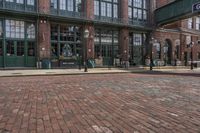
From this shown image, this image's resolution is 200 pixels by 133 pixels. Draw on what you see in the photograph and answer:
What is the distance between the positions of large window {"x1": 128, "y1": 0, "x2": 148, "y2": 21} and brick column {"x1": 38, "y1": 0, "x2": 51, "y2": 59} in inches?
542

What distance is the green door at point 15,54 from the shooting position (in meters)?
26.9

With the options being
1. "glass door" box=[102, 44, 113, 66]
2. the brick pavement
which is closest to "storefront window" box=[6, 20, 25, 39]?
"glass door" box=[102, 44, 113, 66]

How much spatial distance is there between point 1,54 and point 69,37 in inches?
343

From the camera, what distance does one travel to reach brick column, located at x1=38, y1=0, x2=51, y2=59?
2822 centimetres

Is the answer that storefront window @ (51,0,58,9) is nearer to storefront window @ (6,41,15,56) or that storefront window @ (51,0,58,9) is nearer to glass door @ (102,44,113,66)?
storefront window @ (6,41,15,56)

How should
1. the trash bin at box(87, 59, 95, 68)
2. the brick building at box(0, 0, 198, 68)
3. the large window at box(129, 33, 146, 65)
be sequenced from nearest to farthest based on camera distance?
the brick building at box(0, 0, 198, 68) → the trash bin at box(87, 59, 95, 68) → the large window at box(129, 33, 146, 65)

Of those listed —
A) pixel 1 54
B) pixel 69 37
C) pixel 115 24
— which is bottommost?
pixel 1 54

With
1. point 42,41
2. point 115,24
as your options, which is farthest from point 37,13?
point 115,24

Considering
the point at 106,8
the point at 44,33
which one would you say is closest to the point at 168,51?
the point at 106,8

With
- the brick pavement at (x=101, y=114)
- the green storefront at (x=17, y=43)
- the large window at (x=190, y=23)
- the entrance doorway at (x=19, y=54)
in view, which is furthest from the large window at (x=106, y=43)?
the brick pavement at (x=101, y=114)

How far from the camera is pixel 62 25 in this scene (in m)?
30.5

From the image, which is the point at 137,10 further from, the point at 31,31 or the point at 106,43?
the point at 31,31

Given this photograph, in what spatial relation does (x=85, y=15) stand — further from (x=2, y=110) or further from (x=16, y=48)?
(x=2, y=110)

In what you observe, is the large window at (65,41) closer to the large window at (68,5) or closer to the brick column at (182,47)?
the large window at (68,5)
